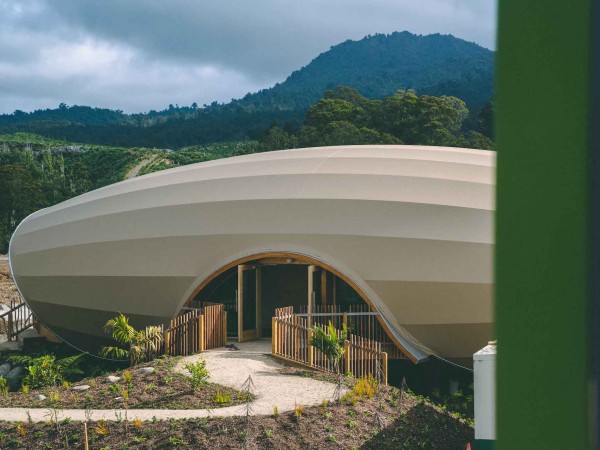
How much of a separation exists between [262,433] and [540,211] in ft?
36.4

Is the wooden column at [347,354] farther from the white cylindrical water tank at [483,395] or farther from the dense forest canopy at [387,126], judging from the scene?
the dense forest canopy at [387,126]

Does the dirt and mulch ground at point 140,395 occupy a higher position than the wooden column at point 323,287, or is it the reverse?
the wooden column at point 323,287

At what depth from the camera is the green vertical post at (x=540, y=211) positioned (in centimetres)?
78

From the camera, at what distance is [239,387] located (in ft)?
46.4

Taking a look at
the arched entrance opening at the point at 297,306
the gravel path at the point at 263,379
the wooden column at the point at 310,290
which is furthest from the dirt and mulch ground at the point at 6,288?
the wooden column at the point at 310,290

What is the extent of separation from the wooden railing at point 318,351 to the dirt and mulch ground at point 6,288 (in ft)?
70.2

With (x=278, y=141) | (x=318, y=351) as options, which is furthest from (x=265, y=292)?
(x=278, y=141)

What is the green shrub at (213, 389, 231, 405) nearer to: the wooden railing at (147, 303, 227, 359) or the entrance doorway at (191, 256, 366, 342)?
the wooden railing at (147, 303, 227, 359)

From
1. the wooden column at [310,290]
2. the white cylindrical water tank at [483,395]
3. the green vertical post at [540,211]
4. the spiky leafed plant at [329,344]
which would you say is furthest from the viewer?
the wooden column at [310,290]

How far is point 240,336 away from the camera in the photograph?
18.6 metres

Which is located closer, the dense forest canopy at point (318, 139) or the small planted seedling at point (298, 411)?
the small planted seedling at point (298, 411)

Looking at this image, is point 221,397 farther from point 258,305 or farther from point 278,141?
point 278,141

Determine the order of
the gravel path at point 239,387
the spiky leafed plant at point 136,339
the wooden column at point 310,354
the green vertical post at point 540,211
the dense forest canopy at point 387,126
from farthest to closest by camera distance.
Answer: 1. the dense forest canopy at point 387,126
2. the spiky leafed plant at point 136,339
3. the wooden column at point 310,354
4. the gravel path at point 239,387
5. the green vertical post at point 540,211

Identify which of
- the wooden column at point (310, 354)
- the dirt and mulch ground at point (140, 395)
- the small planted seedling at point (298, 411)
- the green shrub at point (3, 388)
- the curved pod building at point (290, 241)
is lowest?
the green shrub at point (3, 388)
